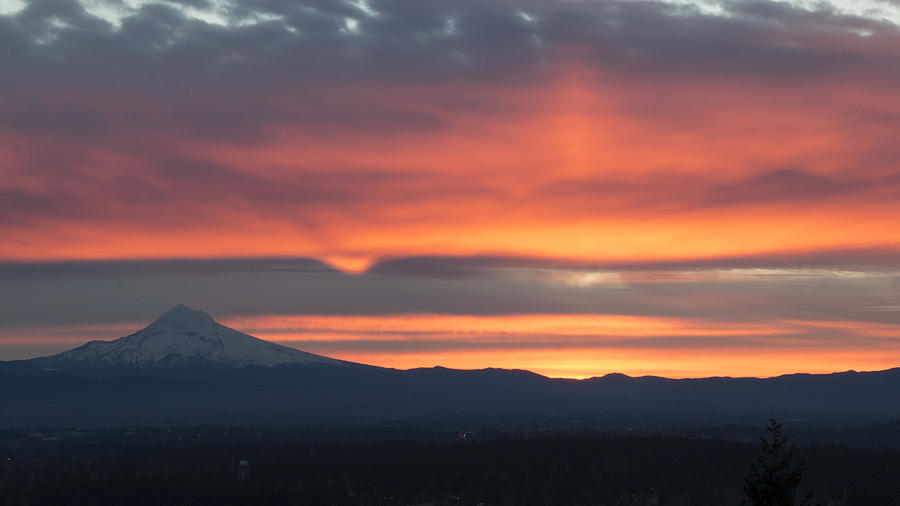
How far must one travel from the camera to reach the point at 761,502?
73.4 meters

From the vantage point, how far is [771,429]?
77000 millimetres

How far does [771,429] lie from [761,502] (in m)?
5.70

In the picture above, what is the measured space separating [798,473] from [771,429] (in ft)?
18.9

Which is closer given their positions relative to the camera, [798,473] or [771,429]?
[798,473]

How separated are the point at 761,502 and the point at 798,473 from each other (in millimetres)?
3365

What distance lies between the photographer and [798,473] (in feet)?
235

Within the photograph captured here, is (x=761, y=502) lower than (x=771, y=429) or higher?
lower
